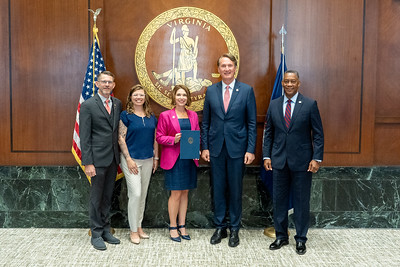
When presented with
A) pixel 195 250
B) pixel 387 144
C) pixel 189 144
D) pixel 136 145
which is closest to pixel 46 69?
pixel 136 145

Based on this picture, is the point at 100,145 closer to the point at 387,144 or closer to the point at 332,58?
the point at 332,58

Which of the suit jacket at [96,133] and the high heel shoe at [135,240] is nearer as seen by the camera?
the suit jacket at [96,133]

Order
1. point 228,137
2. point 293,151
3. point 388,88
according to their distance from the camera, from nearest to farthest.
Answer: point 293,151 → point 228,137 → point 388,88

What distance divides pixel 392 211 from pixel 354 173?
23.8 inches

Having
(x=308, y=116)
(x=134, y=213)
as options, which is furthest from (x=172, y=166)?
(x=308, y=116)

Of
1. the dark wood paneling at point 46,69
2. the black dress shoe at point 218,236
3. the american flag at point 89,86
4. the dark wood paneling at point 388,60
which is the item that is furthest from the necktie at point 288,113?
the dark wood paneling at point 46,69

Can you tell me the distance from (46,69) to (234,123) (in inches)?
86.1

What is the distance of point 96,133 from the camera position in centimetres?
321

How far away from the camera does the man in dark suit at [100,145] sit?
125 inches

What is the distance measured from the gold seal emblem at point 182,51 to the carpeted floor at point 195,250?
1519mm

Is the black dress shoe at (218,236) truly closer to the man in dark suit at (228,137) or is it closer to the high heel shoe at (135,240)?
the man in dark suit at (228,137)

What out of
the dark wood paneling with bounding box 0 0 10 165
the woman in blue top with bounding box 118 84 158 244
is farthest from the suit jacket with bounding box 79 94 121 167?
the dark wood paneling with bounding box 0 0 10 165

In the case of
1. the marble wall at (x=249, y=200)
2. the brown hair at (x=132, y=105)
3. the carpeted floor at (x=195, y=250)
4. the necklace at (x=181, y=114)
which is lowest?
the carpeted floor at (x=195, y=250)

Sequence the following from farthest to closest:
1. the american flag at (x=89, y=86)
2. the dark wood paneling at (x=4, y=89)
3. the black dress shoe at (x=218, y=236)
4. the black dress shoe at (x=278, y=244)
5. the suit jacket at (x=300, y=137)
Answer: the dark wood paneling at (x=4, y=89)
the american flag at (x=89, y=86)
the black dress shoe at (x=218, y=236)
the black dress shoe at (x=278, y=244)
the suit jacket at (x=300, y=137)
